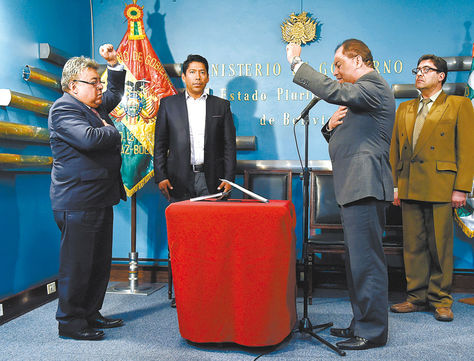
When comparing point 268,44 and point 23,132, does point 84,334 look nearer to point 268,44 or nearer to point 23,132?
point 23,132

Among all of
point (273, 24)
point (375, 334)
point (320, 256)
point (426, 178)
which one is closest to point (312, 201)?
point (320, 256)

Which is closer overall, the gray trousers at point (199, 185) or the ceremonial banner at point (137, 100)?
the gray trousers at point (199, 185)

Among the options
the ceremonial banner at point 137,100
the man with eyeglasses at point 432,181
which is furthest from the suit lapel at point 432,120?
the ceremonial banner at point 137,100

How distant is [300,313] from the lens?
2857mm

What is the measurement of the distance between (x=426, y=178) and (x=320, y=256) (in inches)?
48.3

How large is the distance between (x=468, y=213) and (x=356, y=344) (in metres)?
1.70

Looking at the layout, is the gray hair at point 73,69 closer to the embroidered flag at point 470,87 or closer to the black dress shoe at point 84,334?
A: the black dress shoe at point 84,334

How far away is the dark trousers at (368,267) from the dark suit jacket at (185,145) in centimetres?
115

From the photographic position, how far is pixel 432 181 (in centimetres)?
293

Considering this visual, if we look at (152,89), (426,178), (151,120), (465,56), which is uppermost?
(465,56)

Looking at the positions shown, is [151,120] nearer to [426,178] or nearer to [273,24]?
[273,24]

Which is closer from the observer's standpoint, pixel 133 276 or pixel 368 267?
pixel 368 267

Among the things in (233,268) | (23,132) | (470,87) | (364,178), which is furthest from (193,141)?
(470,87)

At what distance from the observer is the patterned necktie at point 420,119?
3.05 metres
